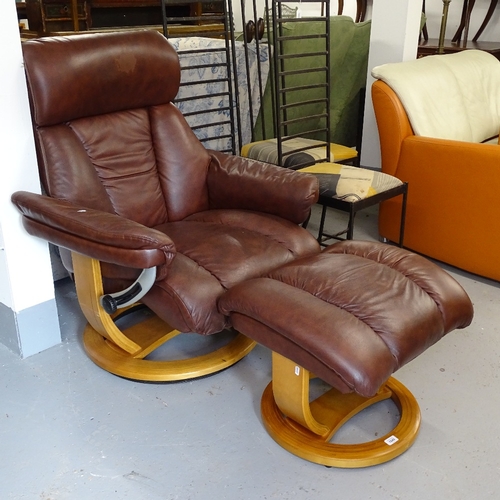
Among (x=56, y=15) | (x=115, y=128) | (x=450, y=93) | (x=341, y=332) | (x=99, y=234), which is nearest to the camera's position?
(x=341, y=332)

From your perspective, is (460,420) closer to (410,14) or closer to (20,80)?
(20,80)

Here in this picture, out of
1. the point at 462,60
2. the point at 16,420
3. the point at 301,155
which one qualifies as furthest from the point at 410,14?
the point at 16,420

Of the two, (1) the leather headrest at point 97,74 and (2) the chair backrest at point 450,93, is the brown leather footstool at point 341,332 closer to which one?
(1) the leather headrest at point 97,74

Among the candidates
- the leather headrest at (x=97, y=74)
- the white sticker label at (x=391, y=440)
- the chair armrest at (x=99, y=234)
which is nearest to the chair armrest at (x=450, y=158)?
the leather headrest at (x=97, y=74)

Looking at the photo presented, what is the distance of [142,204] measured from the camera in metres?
2.10

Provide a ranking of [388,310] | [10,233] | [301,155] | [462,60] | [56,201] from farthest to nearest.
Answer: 1. [462,60]
2. [301,155]
3. [10,233]
4. [56,201]
5. [388,310]

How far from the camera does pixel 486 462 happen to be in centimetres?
155

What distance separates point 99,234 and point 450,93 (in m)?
2.00

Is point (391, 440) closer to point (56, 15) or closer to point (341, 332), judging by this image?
point (341, 332)

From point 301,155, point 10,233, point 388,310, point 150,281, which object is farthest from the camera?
point 301,155

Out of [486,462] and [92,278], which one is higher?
[92,278]

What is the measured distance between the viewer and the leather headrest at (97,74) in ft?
5.92

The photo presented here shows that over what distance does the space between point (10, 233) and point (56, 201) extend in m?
0.23

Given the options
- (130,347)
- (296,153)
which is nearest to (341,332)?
(130,347)
